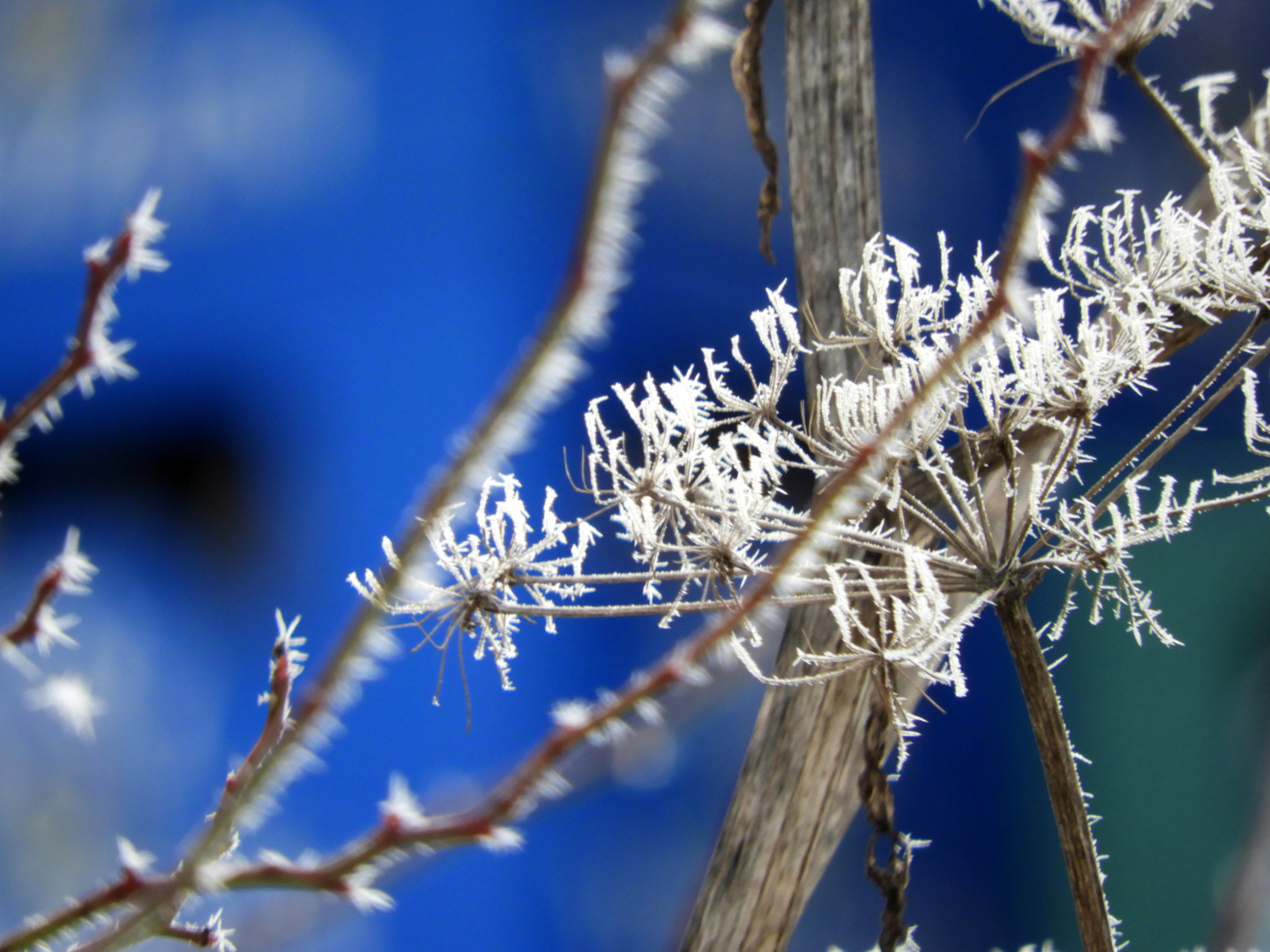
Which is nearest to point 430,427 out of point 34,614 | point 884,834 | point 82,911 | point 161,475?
point 161,475

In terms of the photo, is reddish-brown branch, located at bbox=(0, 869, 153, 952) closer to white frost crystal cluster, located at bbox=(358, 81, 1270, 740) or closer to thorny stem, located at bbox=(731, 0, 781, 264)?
white frost crystal cluster, located at bbox=(358, 81, 1270, 740)

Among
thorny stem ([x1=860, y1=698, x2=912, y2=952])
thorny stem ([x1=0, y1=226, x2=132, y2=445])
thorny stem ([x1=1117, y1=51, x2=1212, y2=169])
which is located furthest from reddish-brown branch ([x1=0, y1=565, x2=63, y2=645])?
thorny stem ([x1=1117, y1=51, x2=1212, y2=169])

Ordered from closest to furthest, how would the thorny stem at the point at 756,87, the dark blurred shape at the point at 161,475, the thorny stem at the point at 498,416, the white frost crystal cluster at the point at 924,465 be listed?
1. the thorny stem at the point at 498,416
2. the white frost crystal cluster at the point at 924,465
3. the thorny stem at the point at 756,87
4. the dark blurred shape at the point at 161,475

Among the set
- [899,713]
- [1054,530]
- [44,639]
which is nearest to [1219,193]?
[1054,530]

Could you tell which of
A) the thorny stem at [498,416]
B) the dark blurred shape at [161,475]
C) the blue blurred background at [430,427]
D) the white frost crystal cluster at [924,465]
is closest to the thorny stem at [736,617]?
the thorny stem at [498,416]

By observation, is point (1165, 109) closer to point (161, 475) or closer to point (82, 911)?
point (82, 911)

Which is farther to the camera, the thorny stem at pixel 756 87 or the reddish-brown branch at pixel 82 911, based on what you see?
the thorny stem at pixel 756 87

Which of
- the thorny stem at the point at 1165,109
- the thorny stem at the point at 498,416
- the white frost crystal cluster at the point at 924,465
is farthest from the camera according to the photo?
the thorny stem at the point at 1165,109

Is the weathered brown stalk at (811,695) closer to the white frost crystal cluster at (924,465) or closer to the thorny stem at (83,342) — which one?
the white frost crystal cluster at (924,465)
